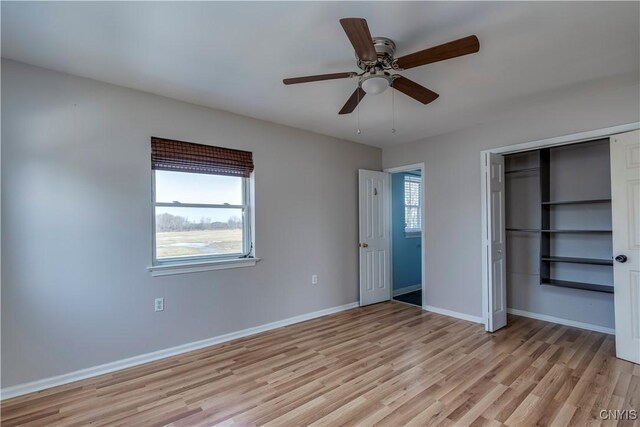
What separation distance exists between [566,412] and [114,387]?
3.29 metres

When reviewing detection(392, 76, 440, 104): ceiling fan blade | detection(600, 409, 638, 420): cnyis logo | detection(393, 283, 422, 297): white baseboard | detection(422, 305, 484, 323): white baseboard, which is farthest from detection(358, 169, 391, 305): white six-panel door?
detection(600, 409, 638, 420): cnyis logo

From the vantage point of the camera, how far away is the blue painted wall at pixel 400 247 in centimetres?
545

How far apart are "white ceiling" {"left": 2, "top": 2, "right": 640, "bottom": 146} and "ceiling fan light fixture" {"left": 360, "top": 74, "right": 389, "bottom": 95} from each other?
285 mm

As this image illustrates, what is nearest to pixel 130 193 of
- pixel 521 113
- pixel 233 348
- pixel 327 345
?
pixel 233 348

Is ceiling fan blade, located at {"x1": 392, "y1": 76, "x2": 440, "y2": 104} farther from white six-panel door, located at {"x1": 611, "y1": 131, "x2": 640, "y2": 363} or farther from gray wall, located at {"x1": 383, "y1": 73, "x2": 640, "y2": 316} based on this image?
white six-panel door, located at {"x1": 611, "y1": 131, "x2": 640, "y2": 363}

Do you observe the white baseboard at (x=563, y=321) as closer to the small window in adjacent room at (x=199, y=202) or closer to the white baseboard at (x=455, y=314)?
the white baseboard at (x=455, y=314)

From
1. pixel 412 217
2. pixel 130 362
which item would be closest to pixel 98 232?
pixel 130 362

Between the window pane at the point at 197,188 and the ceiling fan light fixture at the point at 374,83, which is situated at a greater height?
the ceiling fan light fixture at the point at 374,83

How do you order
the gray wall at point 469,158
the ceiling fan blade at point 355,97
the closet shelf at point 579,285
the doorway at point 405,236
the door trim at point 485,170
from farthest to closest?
the doorway at point 405,236 → the closet shelf at point 579,285 → the door trim at point 485,170 → the gray wall at point 469,158 → the ceiling fan blade at point 355,97

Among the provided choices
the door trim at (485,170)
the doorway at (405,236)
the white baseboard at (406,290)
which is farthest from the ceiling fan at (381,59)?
the white baseboard at (406,290)

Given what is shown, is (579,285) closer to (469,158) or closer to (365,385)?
(469,158)

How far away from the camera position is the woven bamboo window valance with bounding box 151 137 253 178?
306 centimetres

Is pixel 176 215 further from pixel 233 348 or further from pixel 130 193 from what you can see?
pixel 233 348

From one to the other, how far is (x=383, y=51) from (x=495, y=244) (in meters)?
2.72
